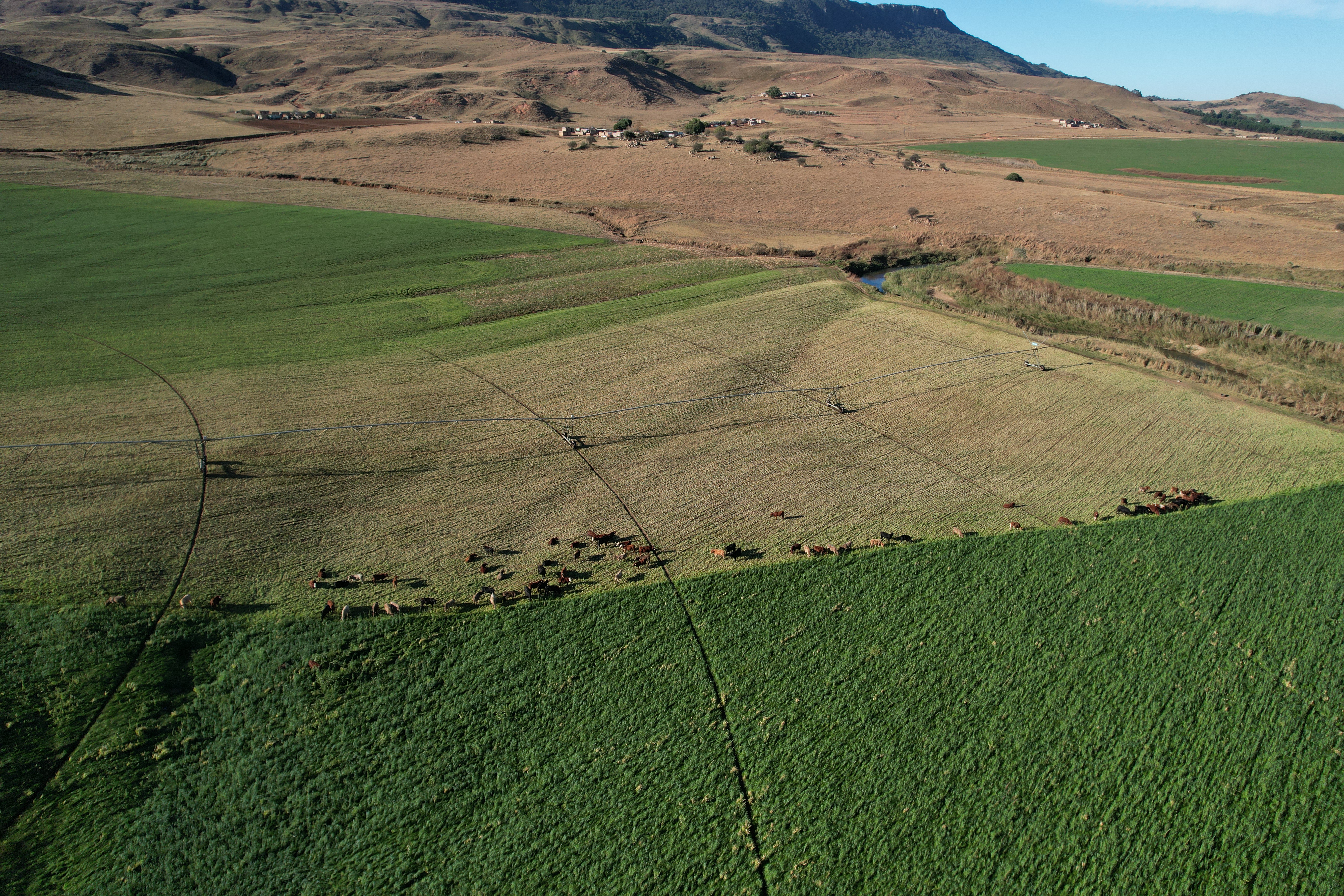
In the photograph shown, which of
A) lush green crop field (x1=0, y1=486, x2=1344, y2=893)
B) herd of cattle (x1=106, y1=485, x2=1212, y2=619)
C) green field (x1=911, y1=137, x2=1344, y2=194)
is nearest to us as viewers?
lush green crop field (x1=0, y1=486, x2=1344, y2=893)

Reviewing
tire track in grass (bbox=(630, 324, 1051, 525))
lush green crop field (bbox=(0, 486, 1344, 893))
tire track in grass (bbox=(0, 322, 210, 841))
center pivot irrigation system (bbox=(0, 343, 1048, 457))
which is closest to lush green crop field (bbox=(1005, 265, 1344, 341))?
center pivot irrigation system (bbox=(0, 343, 1048, 457))

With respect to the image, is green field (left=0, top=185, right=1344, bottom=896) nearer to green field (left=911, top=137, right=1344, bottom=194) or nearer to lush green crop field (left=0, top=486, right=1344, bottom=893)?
lush green crop field (left=0, top=486, right=1344, bottom=893)

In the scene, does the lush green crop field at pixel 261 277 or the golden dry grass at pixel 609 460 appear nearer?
the golden dry grass at pixel 609 460

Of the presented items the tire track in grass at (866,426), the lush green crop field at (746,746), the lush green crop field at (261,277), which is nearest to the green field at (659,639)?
the lush green crop field at (746,746)

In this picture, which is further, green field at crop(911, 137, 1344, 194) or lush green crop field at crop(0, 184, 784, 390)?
green field at crop(911, 137, 1344, 194)

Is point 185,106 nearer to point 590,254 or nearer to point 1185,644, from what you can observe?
point 590,254

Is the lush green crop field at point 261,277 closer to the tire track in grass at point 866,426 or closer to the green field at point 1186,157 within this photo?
the tire track in grass at point 866,426
